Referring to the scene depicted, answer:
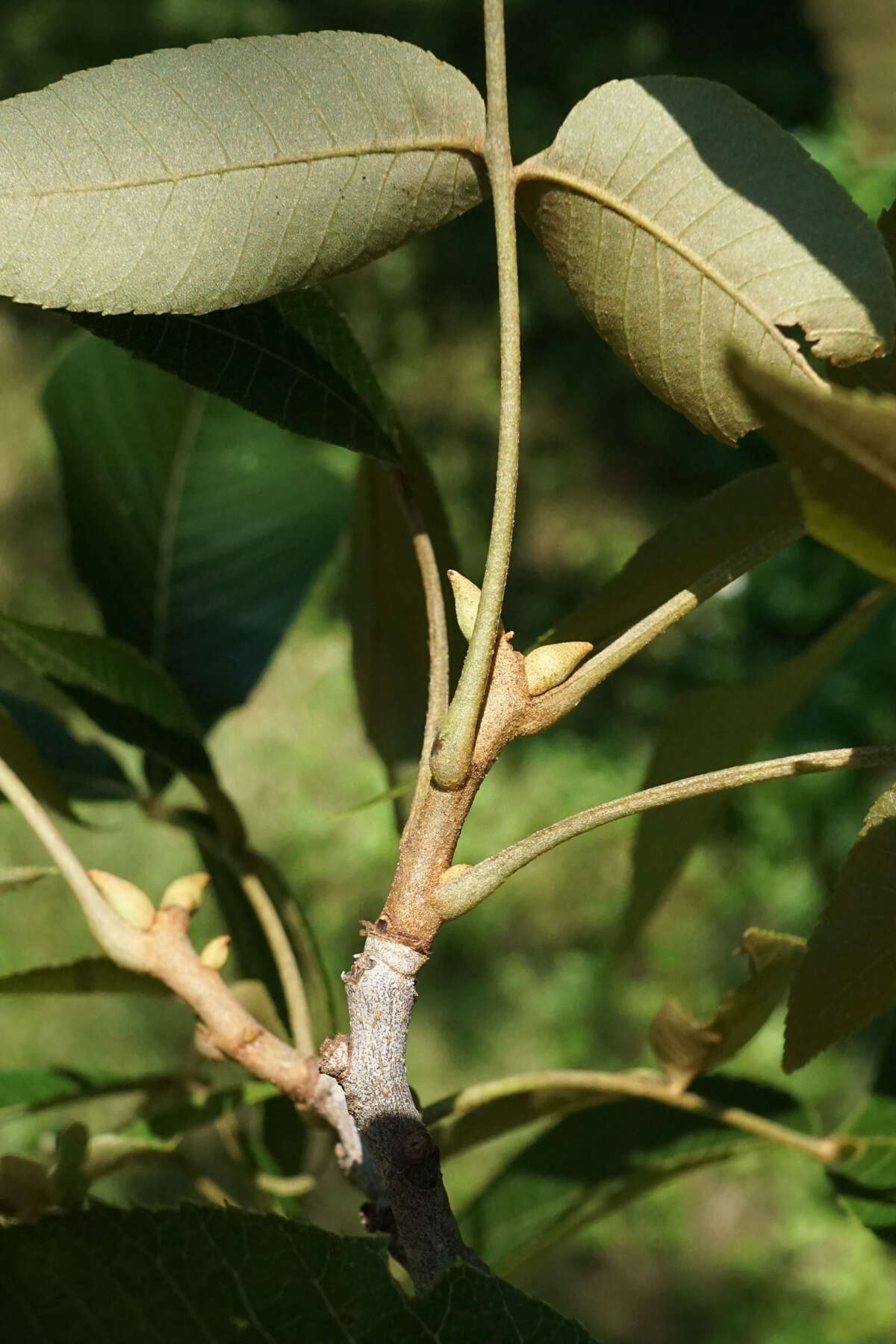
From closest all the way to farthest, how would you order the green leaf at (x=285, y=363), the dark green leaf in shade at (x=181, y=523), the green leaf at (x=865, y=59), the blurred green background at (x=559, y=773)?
the green leaf at (x=285, y=363), the dark green leaf in shade at (x=181, y=523), the blurred green background at (x=559, y=773), the green leaf at (x=865, y=59)

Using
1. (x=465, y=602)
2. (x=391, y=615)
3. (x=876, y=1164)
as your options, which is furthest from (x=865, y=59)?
(x=465, y=602)

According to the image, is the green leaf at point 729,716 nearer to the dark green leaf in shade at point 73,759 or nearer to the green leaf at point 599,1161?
the green leaf at point 599,1161

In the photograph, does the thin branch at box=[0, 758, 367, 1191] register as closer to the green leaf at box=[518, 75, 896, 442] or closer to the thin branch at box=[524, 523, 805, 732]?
the thin branch at box=[524, 523, 805, 732]

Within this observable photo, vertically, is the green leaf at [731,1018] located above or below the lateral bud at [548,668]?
below

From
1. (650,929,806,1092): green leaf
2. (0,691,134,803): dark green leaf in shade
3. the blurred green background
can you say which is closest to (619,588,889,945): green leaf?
(650,929,806,1092): green leaf

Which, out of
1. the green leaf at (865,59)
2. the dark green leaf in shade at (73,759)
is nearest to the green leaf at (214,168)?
the dark green leaf in shade at (73,759)

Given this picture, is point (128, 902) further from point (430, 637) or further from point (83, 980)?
point (430, 637)

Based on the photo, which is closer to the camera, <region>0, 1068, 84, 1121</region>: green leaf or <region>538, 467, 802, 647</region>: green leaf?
<region>538, 467, 802, 647</region>: green leaf
